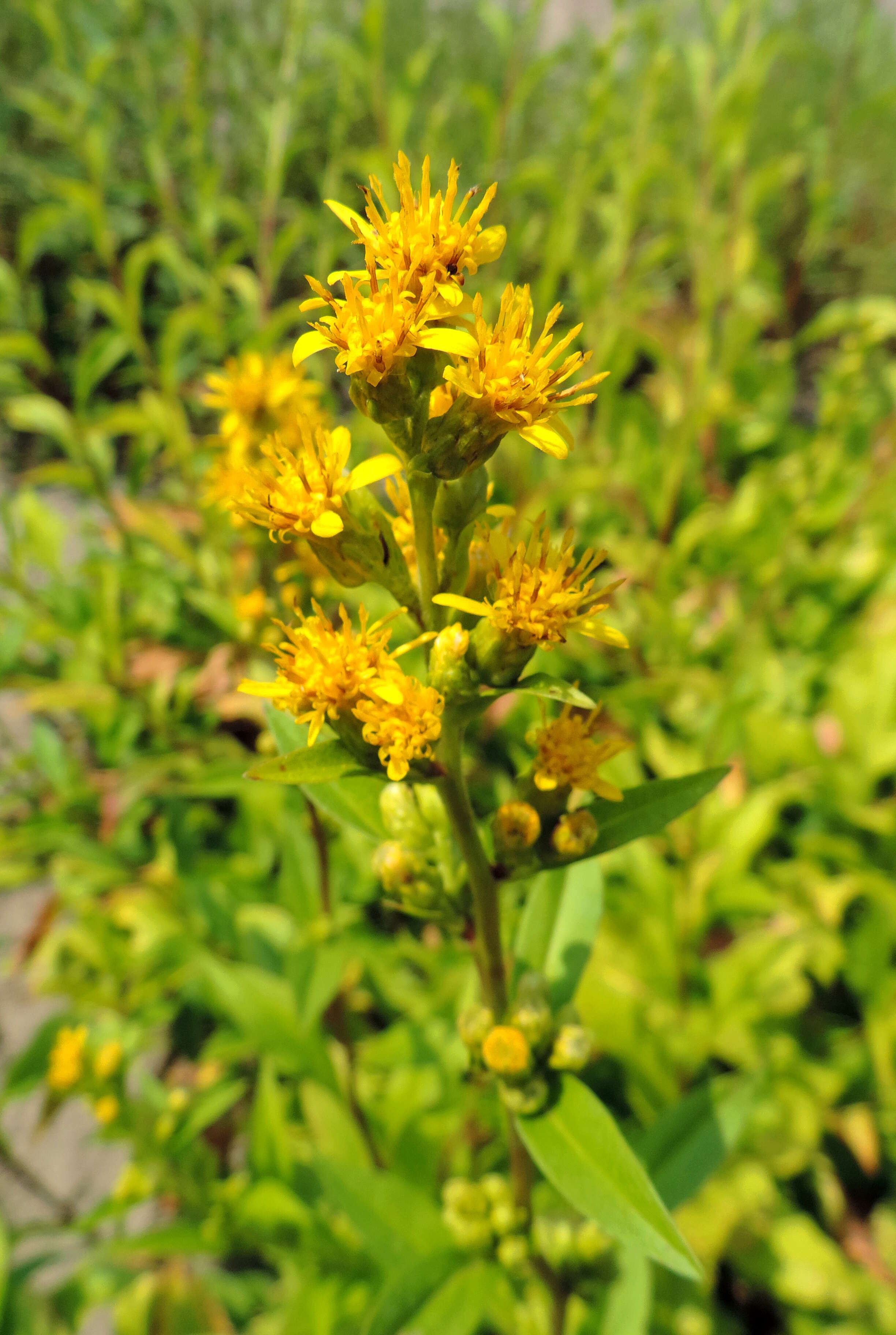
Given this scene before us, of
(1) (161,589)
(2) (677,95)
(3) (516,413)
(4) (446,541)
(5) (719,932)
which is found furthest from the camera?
(2) (677,95)

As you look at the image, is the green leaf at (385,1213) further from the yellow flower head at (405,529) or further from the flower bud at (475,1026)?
the yellow flower head at (405,529)

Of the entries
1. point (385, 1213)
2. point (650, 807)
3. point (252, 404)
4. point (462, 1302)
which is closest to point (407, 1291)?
point (462, 1302)

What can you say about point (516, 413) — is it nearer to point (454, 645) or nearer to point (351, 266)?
point (454, 645)

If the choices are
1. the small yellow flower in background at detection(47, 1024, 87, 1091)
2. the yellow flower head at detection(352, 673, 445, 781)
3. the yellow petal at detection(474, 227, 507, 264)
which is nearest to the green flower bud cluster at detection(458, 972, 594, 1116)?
the yellow flower head at detection(352, 673, 445, 781)

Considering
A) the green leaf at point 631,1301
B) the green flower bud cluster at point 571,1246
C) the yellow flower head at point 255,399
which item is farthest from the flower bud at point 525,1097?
the yellow flower head at point 255,399

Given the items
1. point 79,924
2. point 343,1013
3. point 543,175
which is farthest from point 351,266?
point 343,1013
